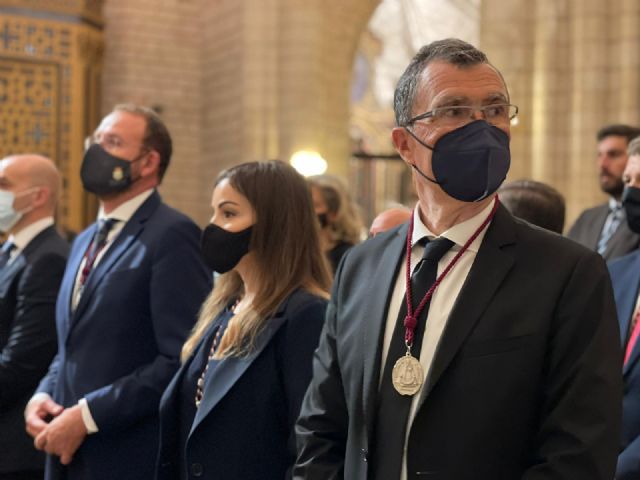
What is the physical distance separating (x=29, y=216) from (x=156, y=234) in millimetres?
1116

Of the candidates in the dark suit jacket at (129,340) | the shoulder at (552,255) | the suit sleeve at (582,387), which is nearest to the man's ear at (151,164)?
the dark suit jacket at (129,340)

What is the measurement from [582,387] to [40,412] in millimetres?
2374

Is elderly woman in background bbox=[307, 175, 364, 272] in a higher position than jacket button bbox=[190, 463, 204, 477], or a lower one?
higher

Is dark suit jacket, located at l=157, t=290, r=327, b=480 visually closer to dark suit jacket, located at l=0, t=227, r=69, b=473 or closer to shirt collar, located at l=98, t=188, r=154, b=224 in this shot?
shirt collar, located at l=98, t=188, r=154, b=224

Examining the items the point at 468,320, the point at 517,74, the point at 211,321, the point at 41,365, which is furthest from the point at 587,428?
the point at 517,74

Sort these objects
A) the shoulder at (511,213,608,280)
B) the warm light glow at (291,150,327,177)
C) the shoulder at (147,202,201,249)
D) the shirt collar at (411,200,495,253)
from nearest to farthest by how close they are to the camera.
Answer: the shoulder at (511,213,608,280) → the shirt collar at (411,200,495,253) → the shoulder at (147,202,201,249) → the warm light glow at (291,150,327,177)

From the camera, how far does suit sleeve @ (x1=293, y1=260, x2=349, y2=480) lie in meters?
2.05

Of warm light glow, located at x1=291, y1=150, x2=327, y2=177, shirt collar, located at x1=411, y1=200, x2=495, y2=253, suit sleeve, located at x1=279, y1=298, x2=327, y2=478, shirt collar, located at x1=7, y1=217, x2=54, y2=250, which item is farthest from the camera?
warm light glow, located at x1=291, y1=150, x2=327, y2=177

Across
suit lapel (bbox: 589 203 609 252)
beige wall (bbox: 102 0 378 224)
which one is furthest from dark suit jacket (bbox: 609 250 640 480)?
beige wall (bbox: 102 0 378 224)

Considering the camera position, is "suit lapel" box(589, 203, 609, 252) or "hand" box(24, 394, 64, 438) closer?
"hand" box(24, 394, 64, 438)

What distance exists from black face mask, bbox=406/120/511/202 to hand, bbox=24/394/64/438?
6.83 ft

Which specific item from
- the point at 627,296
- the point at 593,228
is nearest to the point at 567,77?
the point at 593,228

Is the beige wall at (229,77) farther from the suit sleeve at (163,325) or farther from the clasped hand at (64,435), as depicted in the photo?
the clasped hand at (64,435)

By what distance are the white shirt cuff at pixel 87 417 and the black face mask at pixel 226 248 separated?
2.57ft
